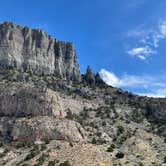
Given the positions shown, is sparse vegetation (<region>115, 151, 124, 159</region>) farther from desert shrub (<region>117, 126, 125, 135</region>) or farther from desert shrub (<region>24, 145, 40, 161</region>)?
desert shrub (<region>117, 126, 125, 135</region>)

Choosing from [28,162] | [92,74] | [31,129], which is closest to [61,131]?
[31,129]

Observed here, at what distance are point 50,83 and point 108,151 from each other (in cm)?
5189

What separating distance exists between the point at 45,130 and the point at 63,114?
12845 millimetres

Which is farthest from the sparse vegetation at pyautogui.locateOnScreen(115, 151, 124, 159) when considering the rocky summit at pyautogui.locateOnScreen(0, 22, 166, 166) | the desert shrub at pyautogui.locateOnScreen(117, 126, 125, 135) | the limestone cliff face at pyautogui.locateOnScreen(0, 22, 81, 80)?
the limestone cliff face at pyautogui.locateOnScreen(0, 22, 81, 80)

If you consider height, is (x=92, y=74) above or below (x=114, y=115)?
above

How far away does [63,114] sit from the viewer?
383 ft

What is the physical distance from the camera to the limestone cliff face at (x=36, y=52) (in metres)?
157

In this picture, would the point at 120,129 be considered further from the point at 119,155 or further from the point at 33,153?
the point at 33,153

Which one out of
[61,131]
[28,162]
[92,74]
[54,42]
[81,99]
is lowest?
[28,162]

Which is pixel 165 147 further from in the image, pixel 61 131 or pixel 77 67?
pixel 77 67

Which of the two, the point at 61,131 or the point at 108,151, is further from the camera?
the point at 61,131

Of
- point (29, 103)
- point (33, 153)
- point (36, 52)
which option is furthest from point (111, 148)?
point (36, 52)

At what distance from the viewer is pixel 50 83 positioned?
145 meters

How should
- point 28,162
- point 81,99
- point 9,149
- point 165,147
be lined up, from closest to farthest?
point 28,162 → point 9,149 → point 165,147 → point 81,99
